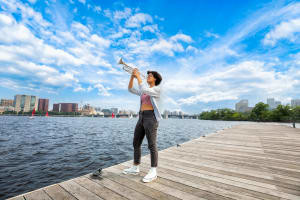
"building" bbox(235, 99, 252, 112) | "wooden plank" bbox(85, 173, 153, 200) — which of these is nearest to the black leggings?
"wooden plank" bbox(85, 173, 153, 200)

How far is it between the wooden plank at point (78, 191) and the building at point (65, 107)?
153 m

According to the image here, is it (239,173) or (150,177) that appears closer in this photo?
(150,177)

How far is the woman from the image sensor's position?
103 inches

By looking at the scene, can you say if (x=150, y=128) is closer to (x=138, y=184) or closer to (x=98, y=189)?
(x=138, y=184)

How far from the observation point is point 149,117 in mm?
2650

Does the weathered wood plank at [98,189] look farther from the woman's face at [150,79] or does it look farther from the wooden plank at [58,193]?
the woman's face at [150,79]

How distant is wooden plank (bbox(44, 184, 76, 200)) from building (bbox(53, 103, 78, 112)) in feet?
502

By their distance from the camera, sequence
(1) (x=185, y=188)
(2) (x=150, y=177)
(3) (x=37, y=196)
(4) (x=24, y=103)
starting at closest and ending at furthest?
(3) (x=37, y=196), (1) (x=185, y=188), (2) (x=150, y=177), (4) (x=24, y=103)

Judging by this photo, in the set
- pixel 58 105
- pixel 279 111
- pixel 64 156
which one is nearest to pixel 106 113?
pixel 58 105

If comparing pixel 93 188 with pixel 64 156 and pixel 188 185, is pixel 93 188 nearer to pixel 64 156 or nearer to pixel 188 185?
pixel 188 185

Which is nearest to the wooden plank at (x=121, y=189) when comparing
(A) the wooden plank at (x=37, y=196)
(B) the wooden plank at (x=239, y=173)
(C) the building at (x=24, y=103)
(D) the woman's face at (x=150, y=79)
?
(A) the wooden plank at (x=37, y=196)

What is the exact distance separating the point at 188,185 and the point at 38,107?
163884 millimetres

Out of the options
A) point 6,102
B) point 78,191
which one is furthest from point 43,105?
point 78,191

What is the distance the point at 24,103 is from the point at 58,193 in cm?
15536
